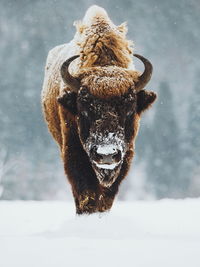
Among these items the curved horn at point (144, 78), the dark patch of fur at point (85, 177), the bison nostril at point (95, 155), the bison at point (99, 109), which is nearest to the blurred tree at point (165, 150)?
the bison at point (99, 109)

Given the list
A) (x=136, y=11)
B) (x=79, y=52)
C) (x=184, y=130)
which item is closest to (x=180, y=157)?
(x=184, y=130)

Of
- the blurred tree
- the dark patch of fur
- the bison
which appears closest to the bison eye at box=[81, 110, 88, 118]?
the bison

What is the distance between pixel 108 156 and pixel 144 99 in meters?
1.29

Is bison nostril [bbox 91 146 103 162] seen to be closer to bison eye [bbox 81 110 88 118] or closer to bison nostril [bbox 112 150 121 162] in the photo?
bison nostril [bbox 112 150 121 162]

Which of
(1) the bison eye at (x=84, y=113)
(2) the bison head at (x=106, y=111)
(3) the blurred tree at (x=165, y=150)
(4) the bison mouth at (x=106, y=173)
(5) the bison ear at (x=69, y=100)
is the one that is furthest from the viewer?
(3) the blurred tree at (x=165, y=150)

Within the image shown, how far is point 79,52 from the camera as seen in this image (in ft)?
21.5

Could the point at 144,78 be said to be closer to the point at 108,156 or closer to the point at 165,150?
the point at 108,156

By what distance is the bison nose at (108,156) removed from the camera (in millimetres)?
5230

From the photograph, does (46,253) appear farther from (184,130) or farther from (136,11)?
(136,11)

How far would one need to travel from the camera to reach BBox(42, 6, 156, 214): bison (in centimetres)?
552

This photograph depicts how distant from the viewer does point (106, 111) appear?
5.58 meters

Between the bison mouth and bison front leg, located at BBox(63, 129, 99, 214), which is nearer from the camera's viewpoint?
the bison mouth

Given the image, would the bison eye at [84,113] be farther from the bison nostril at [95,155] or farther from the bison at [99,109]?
the bison nostril at [95,155]

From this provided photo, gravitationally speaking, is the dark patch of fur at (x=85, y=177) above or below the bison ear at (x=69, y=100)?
below
